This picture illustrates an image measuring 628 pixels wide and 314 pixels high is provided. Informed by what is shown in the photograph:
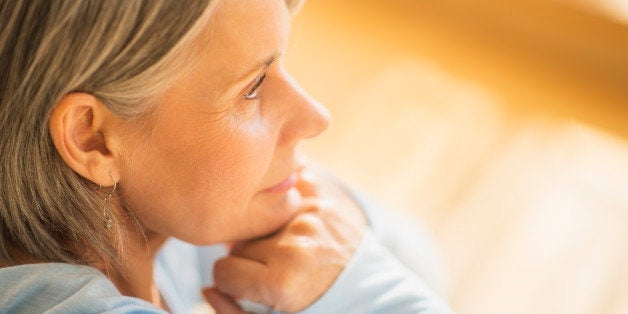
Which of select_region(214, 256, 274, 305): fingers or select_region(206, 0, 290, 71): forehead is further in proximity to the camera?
select_region(214, 256, 274, 305): fingers

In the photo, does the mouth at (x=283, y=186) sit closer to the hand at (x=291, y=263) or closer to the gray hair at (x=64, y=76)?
the hand at (x=291, y=263)

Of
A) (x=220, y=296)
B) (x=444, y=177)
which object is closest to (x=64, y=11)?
(x=220, y=296)

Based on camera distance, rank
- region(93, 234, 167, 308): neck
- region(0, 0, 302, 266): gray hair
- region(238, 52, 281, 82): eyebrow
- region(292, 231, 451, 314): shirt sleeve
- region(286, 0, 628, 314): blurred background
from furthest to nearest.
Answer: region(286, 0, 628, 314): blurred background
region(292, 231, 451, 314): shirt sleeve
region(93, 234, 167, 308): neck
region(238, 52, 281, 82): eyebrow
region(0, 0, 302, 266): gray hair

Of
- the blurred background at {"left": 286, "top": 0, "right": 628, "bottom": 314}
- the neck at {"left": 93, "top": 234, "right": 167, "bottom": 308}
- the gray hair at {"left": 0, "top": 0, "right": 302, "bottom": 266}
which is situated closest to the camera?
the gray hair at {"left": 0, "top": 0, "right": 302, "bottom": 266}

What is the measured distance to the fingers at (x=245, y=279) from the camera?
1.04 m

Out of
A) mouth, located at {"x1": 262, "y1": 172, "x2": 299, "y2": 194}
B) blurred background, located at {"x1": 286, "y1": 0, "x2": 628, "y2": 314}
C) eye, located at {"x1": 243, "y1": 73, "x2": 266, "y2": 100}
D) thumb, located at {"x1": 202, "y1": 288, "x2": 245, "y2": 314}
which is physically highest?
blurred background, located at {"x1": 286, "y1": 0, "x2": 628, "y2": 314}

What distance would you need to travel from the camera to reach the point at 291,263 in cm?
103

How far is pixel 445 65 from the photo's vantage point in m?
1.95

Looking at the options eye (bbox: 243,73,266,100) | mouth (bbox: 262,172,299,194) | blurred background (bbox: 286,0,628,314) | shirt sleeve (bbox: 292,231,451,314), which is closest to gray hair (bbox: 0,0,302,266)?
eye (bbox: 243,73,266,100)

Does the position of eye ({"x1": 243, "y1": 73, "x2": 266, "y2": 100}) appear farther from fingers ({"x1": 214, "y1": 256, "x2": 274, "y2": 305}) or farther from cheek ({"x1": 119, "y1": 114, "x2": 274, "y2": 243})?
fingers ({"x1": 214, "y1": 256, "x2": 274, "y2": 305})

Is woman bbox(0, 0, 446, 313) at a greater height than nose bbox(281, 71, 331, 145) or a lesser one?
lesser

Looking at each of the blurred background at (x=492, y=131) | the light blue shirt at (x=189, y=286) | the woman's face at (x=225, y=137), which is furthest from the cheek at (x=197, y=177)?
the blurred background at (x=492, y=131)

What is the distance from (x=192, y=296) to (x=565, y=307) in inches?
28.1

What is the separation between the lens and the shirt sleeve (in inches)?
41.4
